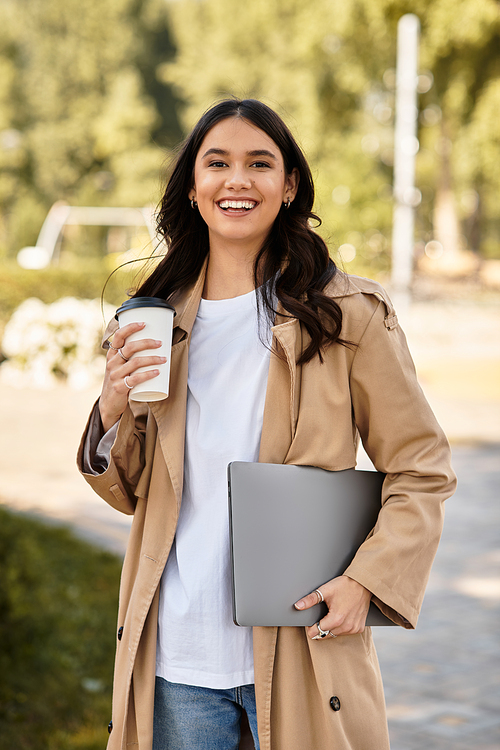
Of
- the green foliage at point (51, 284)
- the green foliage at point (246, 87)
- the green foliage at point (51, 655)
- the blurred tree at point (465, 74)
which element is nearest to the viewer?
the green foliage at point (51, 655)

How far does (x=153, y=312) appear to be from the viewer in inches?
66.7

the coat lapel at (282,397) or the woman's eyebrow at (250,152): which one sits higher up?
the woman's eyebrow at (250,152)

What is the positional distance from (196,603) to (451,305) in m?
19.4

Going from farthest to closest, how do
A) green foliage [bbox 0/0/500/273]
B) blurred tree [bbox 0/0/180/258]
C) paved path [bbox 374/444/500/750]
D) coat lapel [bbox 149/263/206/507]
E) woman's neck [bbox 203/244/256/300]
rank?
blurred tree [bbox 0/0/180/258] < green foliage [bbox 0/0/500/273] < paved path [bbox 374/444/500/750] < woman's neck [bbox 203/244/256/300] < coat lapel [bbox 149/263/206/507]

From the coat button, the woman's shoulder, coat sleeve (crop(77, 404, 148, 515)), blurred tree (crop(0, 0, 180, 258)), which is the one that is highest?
blurred tree (crop(0, 0, 180, 258))

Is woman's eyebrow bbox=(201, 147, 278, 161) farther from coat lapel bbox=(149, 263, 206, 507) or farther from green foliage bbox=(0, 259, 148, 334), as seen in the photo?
green foliage bbox=(0, 259, 148, 334)

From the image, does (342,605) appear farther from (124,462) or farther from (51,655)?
(51,655)

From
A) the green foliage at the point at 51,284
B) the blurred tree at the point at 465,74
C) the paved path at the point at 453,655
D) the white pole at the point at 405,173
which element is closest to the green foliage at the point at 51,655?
the paved path at the point at 453,655

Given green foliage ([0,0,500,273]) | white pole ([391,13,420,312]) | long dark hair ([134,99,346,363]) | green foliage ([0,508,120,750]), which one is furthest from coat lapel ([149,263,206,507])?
green foliage ([0,0,500,273])

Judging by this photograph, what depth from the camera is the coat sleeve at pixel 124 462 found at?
5.88 feet

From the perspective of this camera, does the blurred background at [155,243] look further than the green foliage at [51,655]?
Yes

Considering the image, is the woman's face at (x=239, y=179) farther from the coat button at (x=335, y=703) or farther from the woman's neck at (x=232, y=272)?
the coat button at (x=335, y=703)

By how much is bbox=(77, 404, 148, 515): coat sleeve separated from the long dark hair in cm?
32

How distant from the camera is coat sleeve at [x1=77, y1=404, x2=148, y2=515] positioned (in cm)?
179
